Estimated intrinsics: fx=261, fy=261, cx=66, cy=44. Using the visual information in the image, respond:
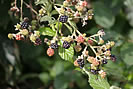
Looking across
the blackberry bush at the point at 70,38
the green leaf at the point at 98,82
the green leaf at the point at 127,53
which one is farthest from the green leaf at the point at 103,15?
the green leaf at the point at 98,82

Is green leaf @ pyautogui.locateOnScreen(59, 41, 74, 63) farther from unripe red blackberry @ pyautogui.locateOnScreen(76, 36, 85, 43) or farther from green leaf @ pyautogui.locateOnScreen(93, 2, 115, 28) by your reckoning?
green leaf @ pyautogui.locateOnScreen(93, 2, 115, 28)

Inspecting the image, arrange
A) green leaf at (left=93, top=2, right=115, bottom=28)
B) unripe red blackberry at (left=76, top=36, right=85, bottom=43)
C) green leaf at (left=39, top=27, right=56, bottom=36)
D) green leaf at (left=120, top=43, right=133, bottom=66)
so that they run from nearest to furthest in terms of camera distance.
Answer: unripe red blackberry at (left=76, top=36, right=85, bottom=43)
green leaf at (left=39, top=27, right=56, bottom=36)
green leaf at (left=120, top=43, right=133, bottom=66)
green leaf at (left=93, top=2, right=115, bottom=28)

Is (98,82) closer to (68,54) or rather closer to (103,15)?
(68,54)

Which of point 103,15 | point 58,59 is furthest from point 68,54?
point 58,59

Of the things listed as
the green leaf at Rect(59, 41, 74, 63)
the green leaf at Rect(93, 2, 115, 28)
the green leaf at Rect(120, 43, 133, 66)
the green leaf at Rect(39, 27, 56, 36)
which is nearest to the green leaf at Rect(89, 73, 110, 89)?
the green leaf at Rect(59, 41, 74, 63)

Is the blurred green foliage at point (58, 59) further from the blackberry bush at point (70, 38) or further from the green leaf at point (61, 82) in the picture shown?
the blackberry bush at point (70, 38)

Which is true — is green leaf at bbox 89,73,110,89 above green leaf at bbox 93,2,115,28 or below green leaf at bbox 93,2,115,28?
below

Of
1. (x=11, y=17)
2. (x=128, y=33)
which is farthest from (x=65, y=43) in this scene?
(x=128, y=33)

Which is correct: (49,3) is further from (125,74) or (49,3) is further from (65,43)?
(125,74)
